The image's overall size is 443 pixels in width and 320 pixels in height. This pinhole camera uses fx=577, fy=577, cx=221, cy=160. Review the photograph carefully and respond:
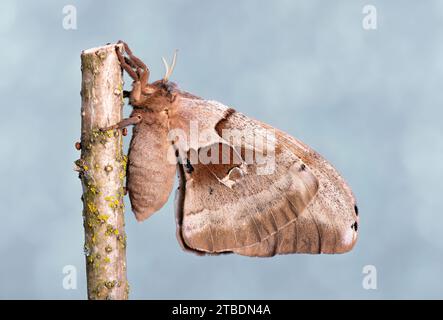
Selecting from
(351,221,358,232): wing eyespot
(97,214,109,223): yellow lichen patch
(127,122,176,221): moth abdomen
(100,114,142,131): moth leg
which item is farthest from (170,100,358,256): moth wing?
(97,214,109,223): yellow lichen patch

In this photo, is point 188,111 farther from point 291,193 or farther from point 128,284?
point 128,284

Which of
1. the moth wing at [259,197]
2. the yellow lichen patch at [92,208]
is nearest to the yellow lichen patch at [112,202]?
the yellow lichen patch at [92,208]

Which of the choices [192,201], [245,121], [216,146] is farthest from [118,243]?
[245,121]

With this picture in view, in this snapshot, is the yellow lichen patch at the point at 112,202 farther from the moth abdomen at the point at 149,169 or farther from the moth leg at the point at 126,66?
the moth leg at the point at 126,66

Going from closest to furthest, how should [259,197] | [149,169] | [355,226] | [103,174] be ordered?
[103,174], [149,169], [355,226], [259,197]

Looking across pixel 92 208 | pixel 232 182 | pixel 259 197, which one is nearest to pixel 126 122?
pixel 92 208

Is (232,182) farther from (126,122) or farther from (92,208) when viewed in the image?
(92,208)
